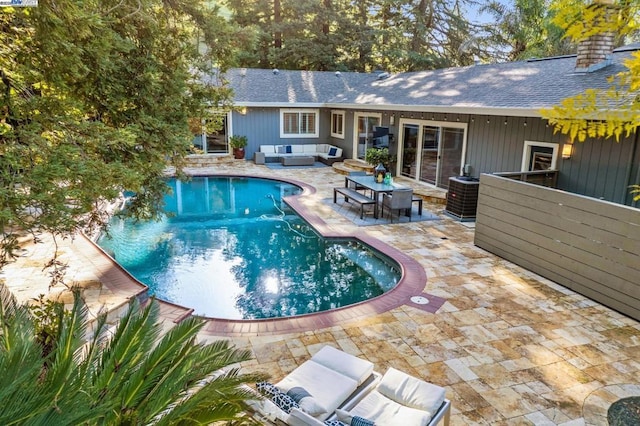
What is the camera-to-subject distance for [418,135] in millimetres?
14055

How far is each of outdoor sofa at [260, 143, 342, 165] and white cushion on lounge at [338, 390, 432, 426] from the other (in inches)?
635

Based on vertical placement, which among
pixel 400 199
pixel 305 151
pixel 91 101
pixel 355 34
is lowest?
pixel 400 199

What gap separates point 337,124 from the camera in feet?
66.1

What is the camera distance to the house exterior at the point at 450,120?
8836mm

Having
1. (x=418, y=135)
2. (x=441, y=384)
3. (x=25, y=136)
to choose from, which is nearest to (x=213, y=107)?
(x=25, y=136)

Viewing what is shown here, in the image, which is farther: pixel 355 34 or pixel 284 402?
pixel 355 34

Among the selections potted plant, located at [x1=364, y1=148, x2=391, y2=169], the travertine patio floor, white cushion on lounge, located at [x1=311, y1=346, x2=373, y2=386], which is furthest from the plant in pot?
white cushion on lounge, located at [x1=311, y1=346, x2=373, y2=386]

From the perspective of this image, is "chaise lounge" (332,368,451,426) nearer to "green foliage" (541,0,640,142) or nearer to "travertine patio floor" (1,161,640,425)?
"travertine patio floor" (1,161,640,425)

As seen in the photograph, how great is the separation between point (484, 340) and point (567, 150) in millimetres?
5721

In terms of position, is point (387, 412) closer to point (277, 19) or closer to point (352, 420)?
point (352, 420)

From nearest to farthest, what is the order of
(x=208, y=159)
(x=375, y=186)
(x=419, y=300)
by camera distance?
(x=419, y=300)
(x=375, y=186)
(x=208, y=159)

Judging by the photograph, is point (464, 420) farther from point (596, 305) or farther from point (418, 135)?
point (418, 135)

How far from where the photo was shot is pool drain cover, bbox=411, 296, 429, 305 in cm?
619

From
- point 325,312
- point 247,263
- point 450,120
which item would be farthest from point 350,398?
point 450,120
